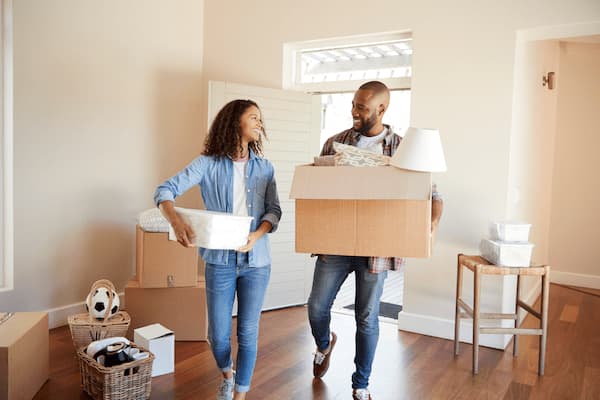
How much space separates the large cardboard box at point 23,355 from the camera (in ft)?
6.88

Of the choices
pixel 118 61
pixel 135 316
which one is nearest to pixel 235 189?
pixel 135 316

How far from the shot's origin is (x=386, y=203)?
1898mm

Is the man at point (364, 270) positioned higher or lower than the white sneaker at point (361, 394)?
higher

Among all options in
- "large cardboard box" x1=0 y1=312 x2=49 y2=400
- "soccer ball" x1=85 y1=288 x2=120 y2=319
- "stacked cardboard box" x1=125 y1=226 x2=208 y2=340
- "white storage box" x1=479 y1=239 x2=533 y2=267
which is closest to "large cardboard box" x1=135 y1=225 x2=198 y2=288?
"stacked cardboard box" x1=125 y1=226 x2=208 y2=340

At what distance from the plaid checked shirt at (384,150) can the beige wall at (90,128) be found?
198 cm

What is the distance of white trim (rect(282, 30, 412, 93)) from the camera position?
11.8 ft

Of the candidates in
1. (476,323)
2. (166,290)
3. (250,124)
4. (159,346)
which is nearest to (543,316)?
(476,323)

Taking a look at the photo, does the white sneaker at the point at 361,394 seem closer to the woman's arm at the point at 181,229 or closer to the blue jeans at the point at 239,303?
the blue jeans at the point at 239,303

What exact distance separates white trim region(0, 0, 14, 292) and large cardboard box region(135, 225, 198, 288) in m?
0.80

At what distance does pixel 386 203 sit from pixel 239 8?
9.52 ft

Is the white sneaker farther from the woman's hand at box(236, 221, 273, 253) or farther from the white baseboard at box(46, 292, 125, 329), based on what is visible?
the white baseboard at box(46, 292, 125, 329)

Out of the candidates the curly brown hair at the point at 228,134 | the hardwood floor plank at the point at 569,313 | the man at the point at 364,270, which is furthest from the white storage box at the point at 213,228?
the hardwood floor plank at the point at 569,313

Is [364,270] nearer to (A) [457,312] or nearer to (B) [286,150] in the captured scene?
(A) [457,312]

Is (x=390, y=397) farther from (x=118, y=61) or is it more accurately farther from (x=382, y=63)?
(x=118, y=61)
